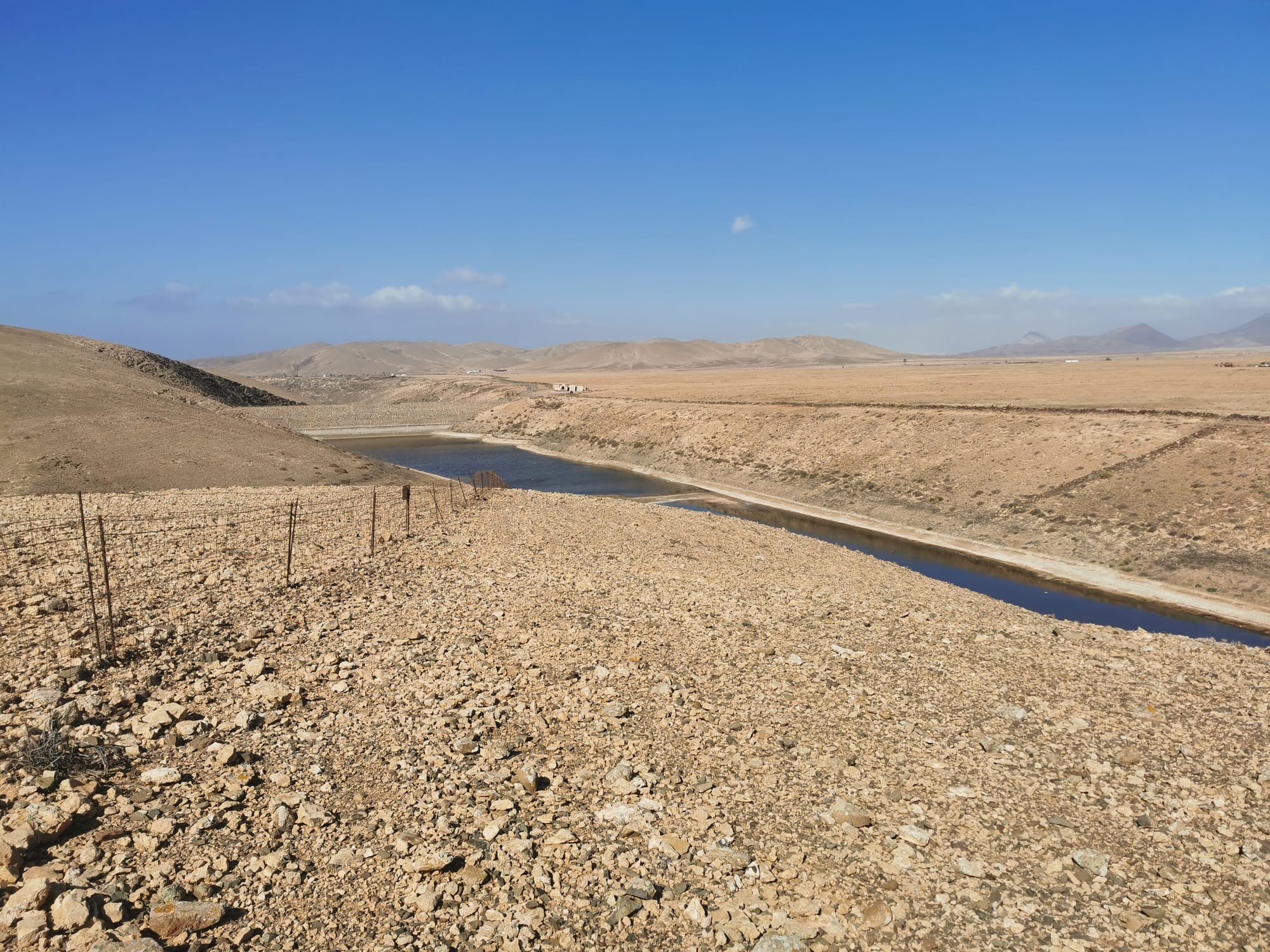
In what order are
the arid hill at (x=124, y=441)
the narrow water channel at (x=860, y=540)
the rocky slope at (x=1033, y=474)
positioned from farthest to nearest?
the arid hill at (x=124, y=441)
the rocky slope at (x=1033, y=474)
the narrow water channel at (x=860, y=540)

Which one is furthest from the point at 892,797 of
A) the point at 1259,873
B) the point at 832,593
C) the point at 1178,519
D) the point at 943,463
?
the point at 943,463

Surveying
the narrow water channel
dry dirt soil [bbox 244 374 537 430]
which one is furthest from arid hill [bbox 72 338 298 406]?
the narrow water channel

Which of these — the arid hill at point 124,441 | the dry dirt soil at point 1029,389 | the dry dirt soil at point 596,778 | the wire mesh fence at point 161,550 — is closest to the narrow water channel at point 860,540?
the dry dirt soil at point 596,778

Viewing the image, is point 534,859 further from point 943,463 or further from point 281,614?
point 943,463

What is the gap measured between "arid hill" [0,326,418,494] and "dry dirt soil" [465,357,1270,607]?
2634 centimetres

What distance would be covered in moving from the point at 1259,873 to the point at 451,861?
362 inches

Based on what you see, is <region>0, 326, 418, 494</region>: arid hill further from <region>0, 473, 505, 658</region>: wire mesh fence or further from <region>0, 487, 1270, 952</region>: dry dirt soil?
<region>0, 487, 1270, 952</region>: dry dirt soil

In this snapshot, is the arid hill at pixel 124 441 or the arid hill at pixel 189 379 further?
the arid hill at pixel 189 379

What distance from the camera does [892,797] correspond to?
1011 cm

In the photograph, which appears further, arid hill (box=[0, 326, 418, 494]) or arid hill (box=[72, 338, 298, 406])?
arid hill (box=[72, 338, 298, 406])

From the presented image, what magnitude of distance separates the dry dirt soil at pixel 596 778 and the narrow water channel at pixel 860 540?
30.4ft

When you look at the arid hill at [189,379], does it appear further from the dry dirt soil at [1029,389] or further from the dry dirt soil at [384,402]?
the dry dirt soil at [1029,389]

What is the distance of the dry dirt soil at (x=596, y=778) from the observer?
24.6 feet

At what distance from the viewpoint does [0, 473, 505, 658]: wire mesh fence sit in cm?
1326
